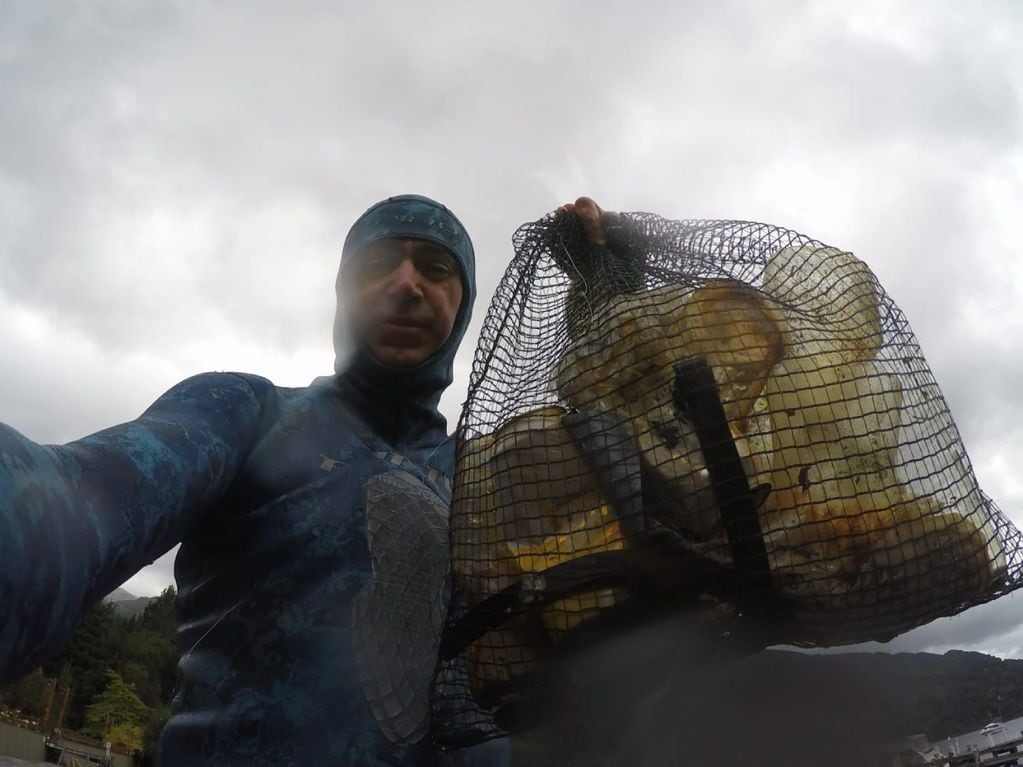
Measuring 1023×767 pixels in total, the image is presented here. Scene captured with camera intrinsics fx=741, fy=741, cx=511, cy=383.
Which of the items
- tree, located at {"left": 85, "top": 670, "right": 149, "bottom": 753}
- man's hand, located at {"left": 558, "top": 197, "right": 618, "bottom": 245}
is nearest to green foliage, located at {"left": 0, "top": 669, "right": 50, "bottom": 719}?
tree, located at {"left": 85, "top": 670, "right": 149, "bottom": 753}

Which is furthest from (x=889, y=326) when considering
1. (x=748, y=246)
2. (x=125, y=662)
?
(x=125, y=662)

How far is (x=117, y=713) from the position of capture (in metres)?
25.7

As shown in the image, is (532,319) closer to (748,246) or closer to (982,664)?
(748,246)

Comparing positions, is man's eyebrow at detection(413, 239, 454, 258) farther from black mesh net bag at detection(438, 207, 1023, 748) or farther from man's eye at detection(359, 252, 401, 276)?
black mesh net bag at detection(438, 207, 1023, 748)

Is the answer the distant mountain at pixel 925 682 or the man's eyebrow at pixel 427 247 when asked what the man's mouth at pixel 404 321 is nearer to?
the man's eyebrow at pixel 427 247

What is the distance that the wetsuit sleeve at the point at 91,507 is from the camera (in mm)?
670

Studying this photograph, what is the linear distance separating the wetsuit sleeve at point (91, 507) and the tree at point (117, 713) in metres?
28.5

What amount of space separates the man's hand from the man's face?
339 millimetres

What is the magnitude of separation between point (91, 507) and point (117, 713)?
1194 inches

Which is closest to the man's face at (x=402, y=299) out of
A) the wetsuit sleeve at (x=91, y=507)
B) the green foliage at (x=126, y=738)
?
the wetsuit sleeve at (x=91, y=507)

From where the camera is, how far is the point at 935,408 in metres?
1.23

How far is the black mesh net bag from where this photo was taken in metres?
1.01

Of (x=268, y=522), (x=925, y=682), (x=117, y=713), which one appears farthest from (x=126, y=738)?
(x=268, y=522)

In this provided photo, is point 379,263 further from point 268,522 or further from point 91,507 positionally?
point 91,507
